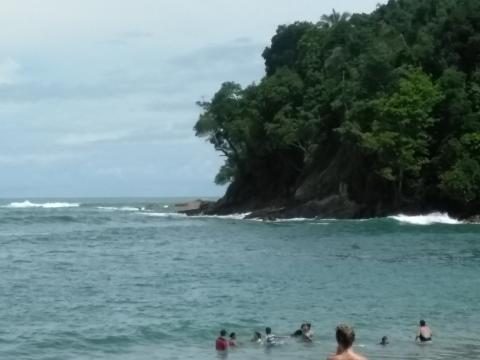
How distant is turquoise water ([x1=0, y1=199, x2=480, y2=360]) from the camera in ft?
88.3

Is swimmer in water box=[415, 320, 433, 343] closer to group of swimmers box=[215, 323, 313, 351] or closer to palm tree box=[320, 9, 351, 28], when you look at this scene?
group of swimmers box=[215, 323, 313, 351]

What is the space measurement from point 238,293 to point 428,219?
150 ft

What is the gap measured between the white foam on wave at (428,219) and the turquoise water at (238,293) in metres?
8.95

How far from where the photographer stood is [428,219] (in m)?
80.5

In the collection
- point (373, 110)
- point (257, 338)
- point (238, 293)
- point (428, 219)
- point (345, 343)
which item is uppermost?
point (373, 110)

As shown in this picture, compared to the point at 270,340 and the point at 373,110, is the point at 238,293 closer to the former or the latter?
the point at 270,340

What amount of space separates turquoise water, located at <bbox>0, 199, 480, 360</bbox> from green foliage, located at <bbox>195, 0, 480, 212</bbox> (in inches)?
530

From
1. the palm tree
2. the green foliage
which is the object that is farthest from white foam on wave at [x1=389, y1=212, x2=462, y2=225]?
the palm tree

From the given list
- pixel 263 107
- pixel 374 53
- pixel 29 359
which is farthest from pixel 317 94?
pixel 29 359

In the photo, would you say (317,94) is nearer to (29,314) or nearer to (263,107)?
(263,107)

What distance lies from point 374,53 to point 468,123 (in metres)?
12.6

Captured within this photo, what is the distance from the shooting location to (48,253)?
5850 centimetres

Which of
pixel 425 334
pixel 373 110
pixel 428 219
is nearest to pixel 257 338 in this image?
Result: pixel 425 334

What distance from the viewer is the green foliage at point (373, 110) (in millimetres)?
81250
